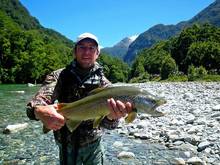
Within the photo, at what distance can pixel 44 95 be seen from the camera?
16.7 feet

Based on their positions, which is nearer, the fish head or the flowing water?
the fish head

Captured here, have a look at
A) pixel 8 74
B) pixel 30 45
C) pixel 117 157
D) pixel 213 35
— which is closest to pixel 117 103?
pixel 117 157

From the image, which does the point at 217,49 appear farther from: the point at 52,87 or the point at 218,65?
the point at 52,87

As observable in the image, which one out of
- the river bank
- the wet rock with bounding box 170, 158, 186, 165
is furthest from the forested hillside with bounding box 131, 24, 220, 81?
the wet rock with bounding box 170, 158, 186, 165

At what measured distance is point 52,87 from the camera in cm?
521

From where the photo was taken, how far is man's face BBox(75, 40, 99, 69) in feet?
16.9

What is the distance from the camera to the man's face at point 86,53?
5.16m

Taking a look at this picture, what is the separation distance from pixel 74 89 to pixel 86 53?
50 centimetres

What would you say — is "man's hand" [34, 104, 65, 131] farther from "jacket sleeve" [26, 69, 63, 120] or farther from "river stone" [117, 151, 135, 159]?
"river stone" [117, 151, 135, 159]

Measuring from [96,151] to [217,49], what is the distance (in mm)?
99236

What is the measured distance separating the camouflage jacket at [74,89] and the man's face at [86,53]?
0.32 feet

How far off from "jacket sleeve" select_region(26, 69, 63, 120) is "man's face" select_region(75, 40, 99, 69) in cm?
40

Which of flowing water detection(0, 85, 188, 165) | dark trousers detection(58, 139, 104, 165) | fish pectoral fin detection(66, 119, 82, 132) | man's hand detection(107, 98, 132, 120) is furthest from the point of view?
flowing water detection(0, 85, 188, 165)

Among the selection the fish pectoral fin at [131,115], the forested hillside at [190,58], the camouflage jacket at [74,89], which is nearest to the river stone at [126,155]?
the camouflage jacket at [74,89]
